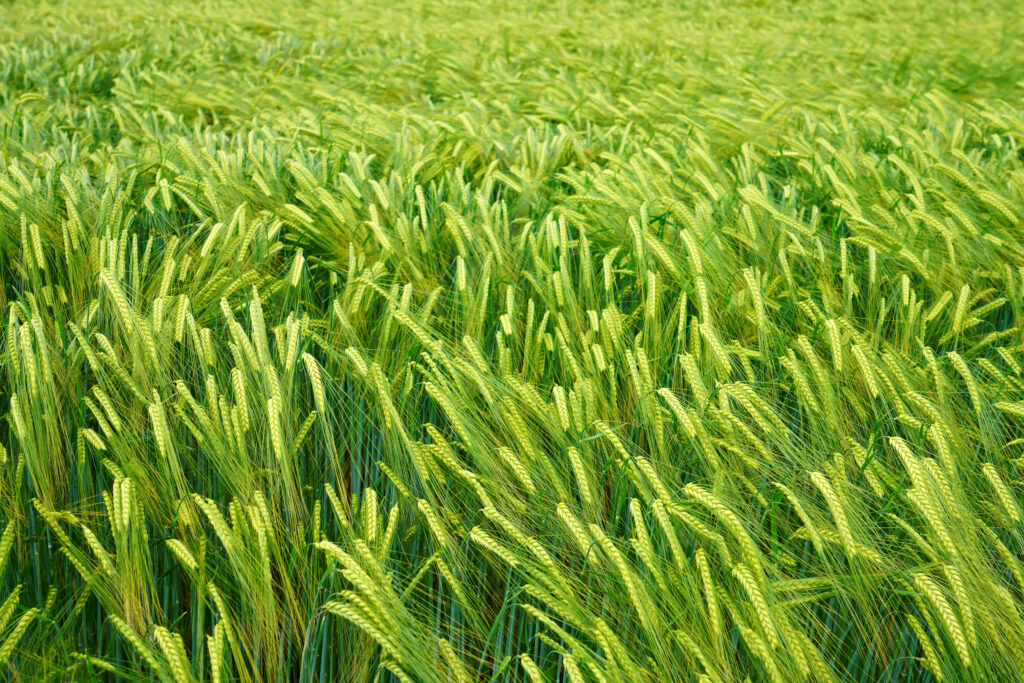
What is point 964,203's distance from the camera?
1.88 m

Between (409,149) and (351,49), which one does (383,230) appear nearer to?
(409,149)

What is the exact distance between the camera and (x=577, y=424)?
→ 1.19 m

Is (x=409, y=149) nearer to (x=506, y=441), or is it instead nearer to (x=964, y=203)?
(x=506, y=441)

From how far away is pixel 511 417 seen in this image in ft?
3.77

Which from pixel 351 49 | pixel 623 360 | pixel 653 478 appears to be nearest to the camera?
pixel 653 478

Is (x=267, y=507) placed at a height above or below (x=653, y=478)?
below

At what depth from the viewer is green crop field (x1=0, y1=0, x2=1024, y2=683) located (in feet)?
3.16

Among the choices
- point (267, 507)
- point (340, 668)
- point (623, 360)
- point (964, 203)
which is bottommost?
point (340, 668)

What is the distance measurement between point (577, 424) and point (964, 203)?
133cm

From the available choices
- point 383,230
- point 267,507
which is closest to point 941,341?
point 383,230

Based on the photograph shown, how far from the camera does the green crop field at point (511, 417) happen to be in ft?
3.16

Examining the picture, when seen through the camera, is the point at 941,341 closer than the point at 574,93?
Yes

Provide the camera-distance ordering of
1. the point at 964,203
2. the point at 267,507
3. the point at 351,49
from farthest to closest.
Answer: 1. the point at 351,49
2. the point at 964,203
3. the point at 267,507

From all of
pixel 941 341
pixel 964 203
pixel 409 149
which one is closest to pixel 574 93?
pixel 409 149
